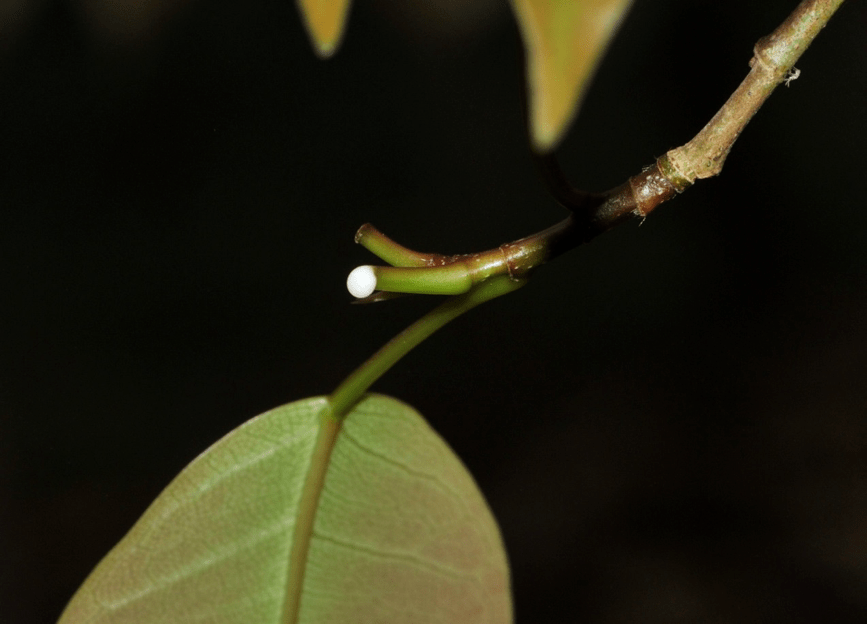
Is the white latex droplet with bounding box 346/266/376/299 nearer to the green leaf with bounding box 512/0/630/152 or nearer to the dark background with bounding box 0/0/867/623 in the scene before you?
the green leaf with bounding box 512/0/630/152

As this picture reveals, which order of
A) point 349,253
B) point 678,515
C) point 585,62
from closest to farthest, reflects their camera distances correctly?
point 585,62 < point 678,515 < point 349,253

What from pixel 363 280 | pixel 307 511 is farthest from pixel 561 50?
pixel 307 511

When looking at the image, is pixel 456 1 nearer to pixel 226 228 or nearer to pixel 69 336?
pixel 226 228

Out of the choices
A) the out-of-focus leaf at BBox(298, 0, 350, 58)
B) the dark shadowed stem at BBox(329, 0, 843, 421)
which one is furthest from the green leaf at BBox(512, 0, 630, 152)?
the dark shadowed stem at BBox(329, 0, 843, 421)

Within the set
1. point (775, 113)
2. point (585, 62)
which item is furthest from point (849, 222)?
point (585, 62)

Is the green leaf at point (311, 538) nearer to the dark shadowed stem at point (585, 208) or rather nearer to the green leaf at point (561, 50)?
the dark shadowed stem at point (585, 208)

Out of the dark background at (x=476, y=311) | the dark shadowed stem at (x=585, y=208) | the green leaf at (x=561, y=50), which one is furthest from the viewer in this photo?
the dark background at (x=476, y=311)

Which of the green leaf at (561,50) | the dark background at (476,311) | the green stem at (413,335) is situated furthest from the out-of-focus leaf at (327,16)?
the dark background at (476,311)
